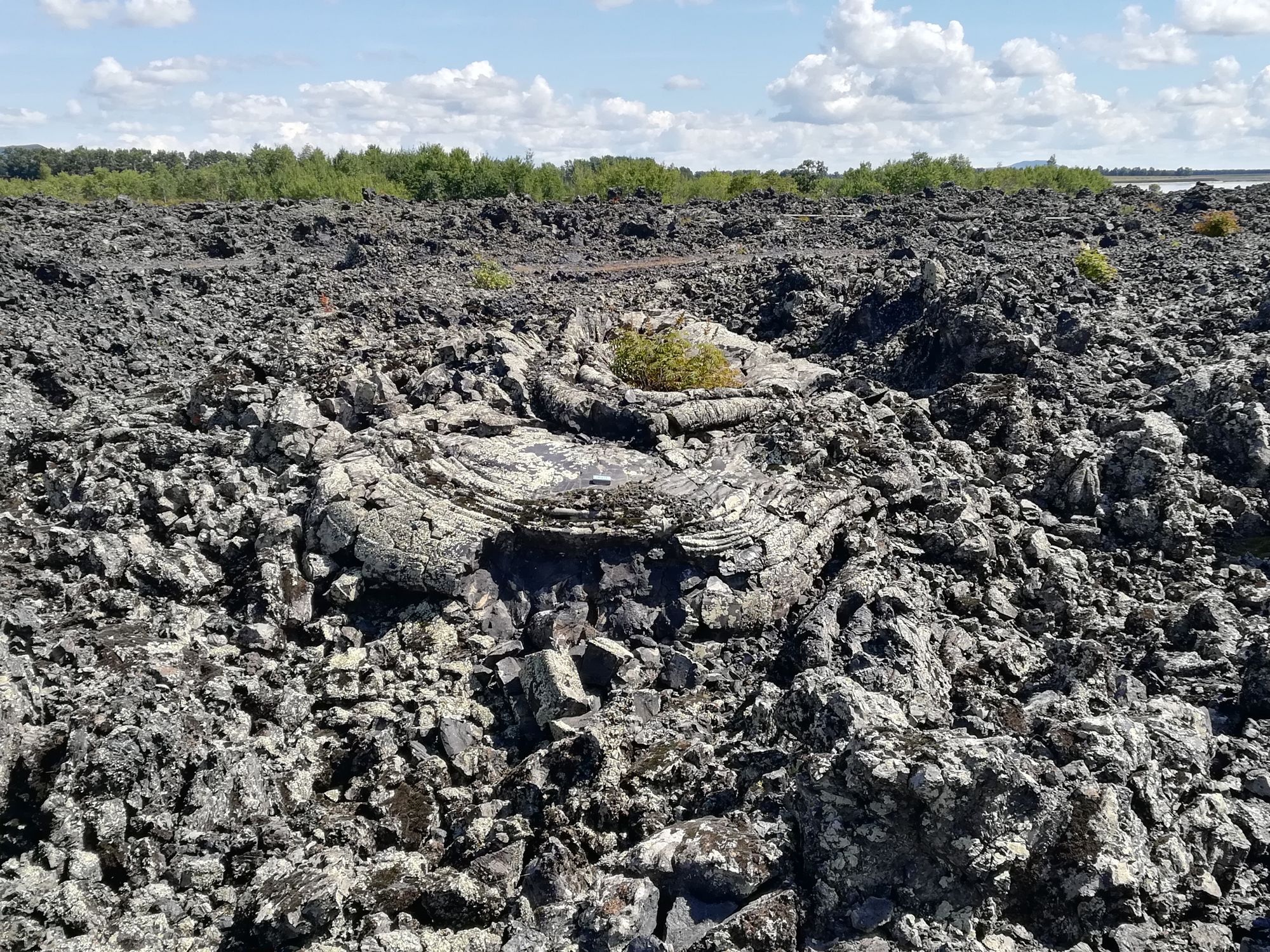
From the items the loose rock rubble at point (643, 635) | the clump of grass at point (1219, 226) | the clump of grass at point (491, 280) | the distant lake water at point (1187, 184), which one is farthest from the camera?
the distant lake water at point (1187, 184)

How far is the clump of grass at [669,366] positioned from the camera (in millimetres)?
16719

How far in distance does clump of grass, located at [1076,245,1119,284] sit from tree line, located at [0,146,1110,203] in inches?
1126

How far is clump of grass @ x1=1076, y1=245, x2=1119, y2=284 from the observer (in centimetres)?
2177

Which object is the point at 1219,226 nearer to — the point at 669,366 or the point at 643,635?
the point at 669,366

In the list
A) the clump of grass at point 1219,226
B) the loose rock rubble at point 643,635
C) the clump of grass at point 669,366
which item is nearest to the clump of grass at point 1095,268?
the loose rock rubble at point 643,635

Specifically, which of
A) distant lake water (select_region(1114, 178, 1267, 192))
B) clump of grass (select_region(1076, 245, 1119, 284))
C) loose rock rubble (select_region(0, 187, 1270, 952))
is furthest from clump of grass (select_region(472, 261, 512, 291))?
distant lake water (select_region(1114, 178, 1267, 192))

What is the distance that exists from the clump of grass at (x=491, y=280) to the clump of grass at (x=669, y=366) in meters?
10.2

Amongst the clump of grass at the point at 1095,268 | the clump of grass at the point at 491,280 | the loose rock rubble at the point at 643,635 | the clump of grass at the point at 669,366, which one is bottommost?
the loose rock rubble at the point at 643,635

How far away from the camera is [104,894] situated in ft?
20.3

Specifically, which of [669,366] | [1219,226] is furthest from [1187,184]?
[669,366]

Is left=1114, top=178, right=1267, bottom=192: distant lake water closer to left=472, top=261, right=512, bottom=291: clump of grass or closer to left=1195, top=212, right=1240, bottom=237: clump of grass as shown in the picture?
left=1195, top=212, right=1240, bottom=237: clump of grass

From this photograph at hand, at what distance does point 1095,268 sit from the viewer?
72.4ft

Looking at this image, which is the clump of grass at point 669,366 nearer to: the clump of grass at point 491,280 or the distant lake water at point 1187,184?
the clump of grass at point 491,280

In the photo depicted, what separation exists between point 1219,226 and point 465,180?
4132 cm
